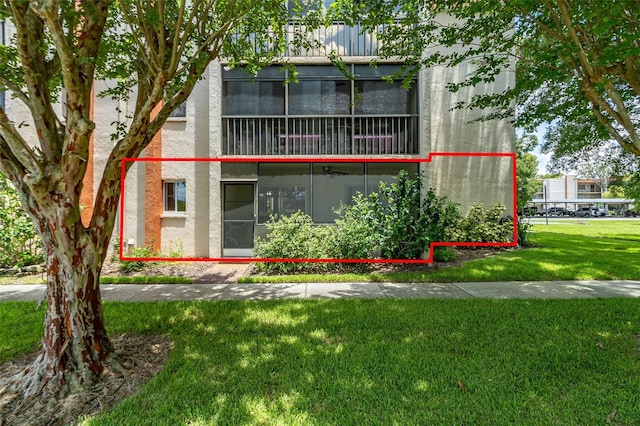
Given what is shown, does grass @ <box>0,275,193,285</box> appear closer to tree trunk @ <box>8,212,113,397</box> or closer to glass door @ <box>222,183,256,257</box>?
glass door @ <box>222,183,256,257</box>

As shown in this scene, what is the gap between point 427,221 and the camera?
26.0ft

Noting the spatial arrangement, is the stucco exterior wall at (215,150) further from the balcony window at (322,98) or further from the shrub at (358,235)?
the shrub at (358,235)

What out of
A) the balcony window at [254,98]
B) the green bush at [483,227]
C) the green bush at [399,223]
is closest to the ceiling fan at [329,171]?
the green bush at [399,223]

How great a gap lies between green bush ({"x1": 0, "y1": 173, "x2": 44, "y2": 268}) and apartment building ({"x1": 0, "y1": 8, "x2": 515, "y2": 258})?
1563 millimetres

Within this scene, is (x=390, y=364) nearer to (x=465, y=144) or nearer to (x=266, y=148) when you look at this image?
(x=266, y=148)

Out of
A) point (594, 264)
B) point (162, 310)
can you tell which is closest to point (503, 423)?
point (162, 310)

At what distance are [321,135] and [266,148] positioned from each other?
1705 millimetres

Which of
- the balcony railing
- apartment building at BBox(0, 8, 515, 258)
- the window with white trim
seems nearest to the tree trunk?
apartment building at BBox(0, 8, 515, 258)

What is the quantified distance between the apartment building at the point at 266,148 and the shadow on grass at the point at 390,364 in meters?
4.64

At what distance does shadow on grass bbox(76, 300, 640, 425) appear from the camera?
2.63 metres

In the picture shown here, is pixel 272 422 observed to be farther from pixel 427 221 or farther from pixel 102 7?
pixel 427 221

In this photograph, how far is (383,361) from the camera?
3.43 metres

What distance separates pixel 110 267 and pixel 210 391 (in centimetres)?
698

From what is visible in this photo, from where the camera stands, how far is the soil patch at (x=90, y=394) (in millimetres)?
2691
